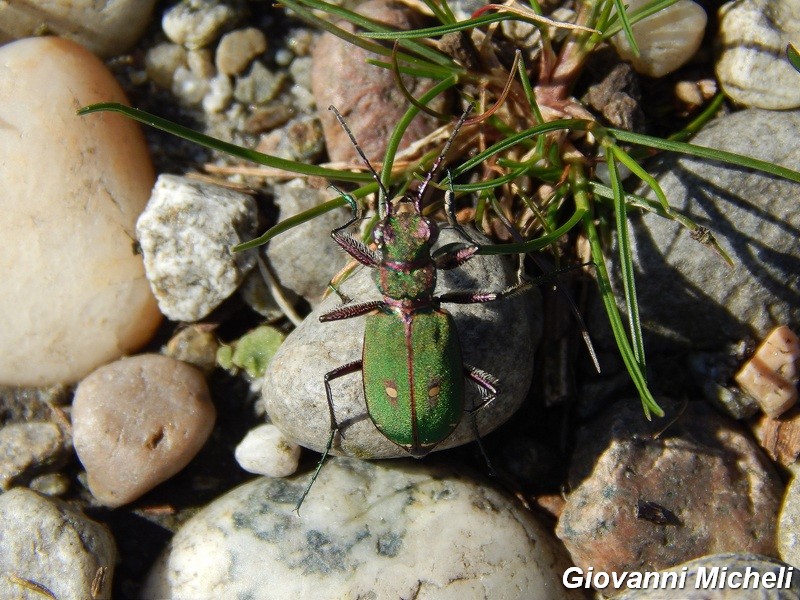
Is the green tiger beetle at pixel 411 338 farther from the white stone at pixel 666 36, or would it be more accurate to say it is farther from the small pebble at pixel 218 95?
the small pebble at pixel 218 95

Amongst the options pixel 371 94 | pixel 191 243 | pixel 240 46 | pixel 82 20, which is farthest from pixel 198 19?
pixel 191 243

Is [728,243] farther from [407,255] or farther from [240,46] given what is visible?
[240,46]

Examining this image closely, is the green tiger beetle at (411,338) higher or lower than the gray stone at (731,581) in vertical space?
higher

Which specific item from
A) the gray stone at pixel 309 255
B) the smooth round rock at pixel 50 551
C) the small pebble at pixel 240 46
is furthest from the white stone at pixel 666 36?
the smooth round rock at pixel 50 551

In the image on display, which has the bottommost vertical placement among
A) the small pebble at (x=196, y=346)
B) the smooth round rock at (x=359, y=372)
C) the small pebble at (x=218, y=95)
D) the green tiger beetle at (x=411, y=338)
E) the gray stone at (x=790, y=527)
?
the gray stone at (x=790, y=527)

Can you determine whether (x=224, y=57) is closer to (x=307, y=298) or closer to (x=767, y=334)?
(x=307, y=298)

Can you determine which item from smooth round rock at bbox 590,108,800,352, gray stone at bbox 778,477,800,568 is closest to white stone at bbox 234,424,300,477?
smooth round rock at bbox 590,108,800,352

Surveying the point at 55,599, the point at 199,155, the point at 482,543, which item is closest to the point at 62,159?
the point at 199,155
